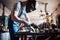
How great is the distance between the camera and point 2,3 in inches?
123

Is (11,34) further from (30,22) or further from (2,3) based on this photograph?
(2,3)

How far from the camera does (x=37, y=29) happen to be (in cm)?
307

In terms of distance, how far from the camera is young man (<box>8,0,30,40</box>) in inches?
121

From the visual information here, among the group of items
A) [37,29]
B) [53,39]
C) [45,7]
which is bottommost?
[53,39]

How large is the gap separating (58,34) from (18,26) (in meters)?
0.75

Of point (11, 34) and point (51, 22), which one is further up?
point (51, 22)

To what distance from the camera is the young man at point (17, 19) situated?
3.07 metres

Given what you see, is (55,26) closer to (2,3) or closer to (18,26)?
(18,26)

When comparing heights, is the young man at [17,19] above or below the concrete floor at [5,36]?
above

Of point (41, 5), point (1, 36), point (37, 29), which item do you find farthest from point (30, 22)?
point (1, 36)

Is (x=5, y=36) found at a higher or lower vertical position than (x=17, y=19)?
lower

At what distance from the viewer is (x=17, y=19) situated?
10.2 feet

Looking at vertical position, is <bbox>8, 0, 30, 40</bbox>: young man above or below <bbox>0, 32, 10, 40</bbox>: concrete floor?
above

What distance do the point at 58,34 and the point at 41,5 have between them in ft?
2.05
